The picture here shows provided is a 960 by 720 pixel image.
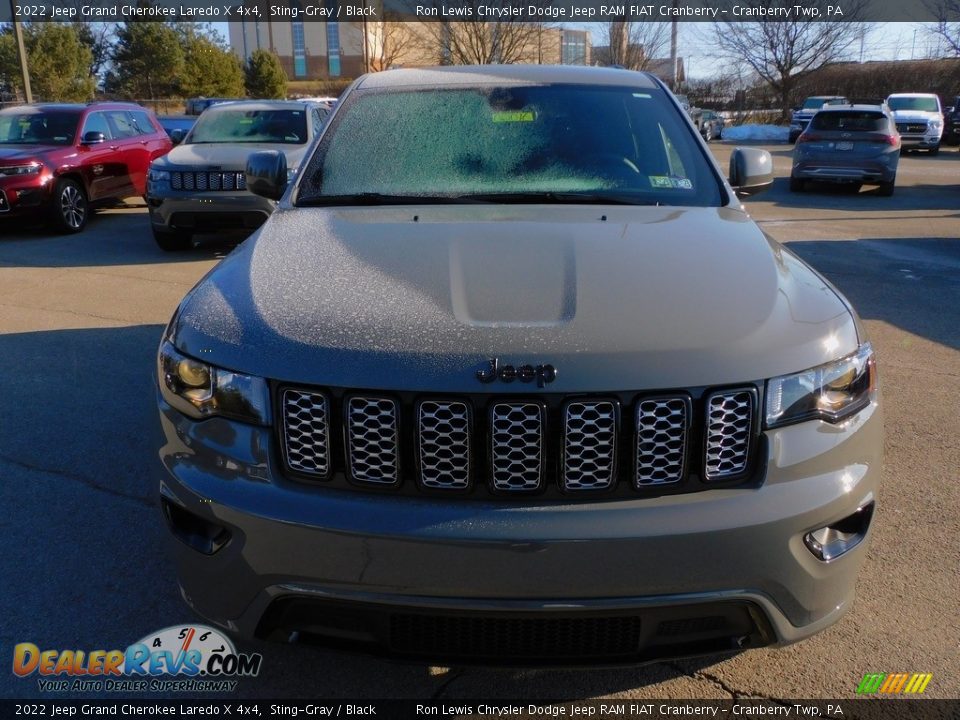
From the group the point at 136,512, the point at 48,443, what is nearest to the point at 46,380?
the point at 48,443

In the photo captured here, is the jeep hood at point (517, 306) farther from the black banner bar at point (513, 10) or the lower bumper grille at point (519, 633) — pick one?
the black banner bar at point (513, 10)

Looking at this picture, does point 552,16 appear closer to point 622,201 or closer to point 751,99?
point 751,99

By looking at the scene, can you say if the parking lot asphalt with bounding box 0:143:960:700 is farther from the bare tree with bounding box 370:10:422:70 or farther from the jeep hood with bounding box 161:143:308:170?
the bare tree with bounding box 370:10:422:70

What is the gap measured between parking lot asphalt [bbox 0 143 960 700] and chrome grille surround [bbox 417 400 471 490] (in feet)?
1.64

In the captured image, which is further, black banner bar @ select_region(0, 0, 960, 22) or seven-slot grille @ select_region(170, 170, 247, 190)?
black banner bar @ select_region(0, 0, 960, 22)

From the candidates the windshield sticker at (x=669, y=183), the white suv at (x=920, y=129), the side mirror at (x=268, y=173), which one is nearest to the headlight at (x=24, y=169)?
the side mirror at (x=268, y=173)

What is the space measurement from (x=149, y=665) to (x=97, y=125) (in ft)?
37.3

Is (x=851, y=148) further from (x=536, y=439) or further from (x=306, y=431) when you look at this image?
(x=306, y=431)

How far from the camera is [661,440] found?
2023 mm

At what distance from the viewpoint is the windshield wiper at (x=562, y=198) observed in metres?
3.20

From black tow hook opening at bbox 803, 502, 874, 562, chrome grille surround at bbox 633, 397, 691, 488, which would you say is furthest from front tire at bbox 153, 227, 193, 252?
black tow hook opening at bbox 803, 502, 874, 562

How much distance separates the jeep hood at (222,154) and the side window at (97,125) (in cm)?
250

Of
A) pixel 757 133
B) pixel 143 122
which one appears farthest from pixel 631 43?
pixel 143 122

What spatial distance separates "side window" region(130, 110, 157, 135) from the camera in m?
13.4
